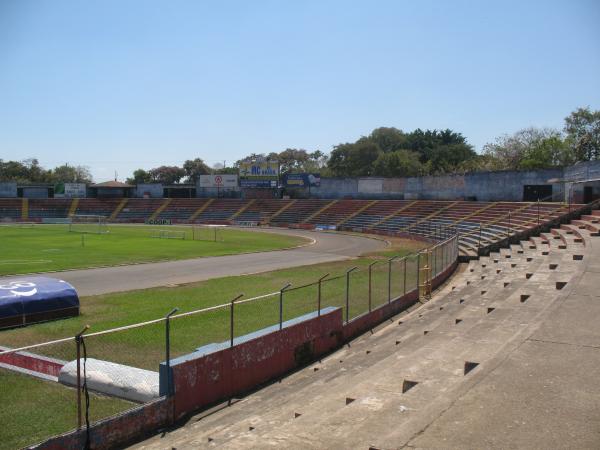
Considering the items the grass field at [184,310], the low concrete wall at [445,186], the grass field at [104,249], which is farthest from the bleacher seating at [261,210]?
the grass field at [184,310]

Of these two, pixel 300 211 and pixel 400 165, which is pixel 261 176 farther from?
pixel 400 165

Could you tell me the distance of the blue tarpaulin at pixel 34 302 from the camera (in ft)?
52.9

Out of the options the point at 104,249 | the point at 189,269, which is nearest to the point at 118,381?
the point at 189,269

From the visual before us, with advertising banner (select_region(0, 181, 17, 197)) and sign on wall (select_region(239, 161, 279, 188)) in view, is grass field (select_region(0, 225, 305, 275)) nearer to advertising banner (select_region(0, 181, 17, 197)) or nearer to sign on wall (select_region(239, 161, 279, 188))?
sign on wall (select_region(239, 161, 279, 188))

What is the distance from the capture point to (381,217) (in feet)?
229

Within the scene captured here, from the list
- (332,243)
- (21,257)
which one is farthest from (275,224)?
(21,257)

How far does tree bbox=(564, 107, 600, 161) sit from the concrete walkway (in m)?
76.6

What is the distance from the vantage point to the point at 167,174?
17988 cm

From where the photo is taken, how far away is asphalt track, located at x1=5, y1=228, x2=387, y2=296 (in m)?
25.4

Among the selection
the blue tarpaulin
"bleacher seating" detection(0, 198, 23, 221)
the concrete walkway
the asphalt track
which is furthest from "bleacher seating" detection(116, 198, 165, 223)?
the concrete walkway

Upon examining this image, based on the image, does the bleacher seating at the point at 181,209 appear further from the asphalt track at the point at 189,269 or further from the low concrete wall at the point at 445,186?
the asphalt track at the point at 189,269

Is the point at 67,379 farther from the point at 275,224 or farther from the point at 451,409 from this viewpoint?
the point at 275,224

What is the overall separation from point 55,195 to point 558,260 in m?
96.5

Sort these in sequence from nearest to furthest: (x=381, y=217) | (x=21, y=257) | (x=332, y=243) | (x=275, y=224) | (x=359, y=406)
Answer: (x=359, y=406), (x=21, y=257), (x=332, y=243), (x=381, y=217), (x=275, y=224)
